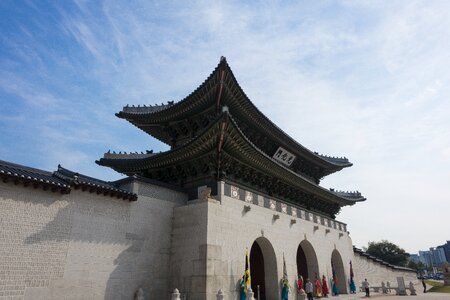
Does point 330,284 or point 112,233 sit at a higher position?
point 112,233

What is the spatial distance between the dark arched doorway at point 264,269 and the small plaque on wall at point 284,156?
24.7 ft

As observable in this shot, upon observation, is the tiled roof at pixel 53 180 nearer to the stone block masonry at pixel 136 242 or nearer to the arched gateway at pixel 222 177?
the stone block masonry at pixel 136 242

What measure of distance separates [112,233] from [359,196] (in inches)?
986

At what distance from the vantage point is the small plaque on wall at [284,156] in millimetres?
23922

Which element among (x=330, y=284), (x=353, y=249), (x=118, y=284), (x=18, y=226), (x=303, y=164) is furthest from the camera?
(x=353, y=249)

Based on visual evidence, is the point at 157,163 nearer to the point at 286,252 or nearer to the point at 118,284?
the point at 118,284

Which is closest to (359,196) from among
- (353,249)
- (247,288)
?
(353,249)

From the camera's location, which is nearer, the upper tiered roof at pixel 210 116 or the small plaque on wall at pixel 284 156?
the upper tiered roof at pixel 210 116

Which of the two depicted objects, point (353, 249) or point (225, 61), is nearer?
point (225, 61)

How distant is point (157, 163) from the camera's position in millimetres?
17859

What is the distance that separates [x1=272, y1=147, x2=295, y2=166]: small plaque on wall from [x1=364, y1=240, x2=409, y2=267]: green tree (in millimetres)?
54639

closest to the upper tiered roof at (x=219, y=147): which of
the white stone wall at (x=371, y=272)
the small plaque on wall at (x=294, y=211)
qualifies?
the small plaque on wall at (x=294, y=211)

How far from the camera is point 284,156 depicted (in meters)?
24.7

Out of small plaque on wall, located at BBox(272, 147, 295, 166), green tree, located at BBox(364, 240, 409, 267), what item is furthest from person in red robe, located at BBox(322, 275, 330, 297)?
green tree, located at BBox(364, 240, 409, 267)
